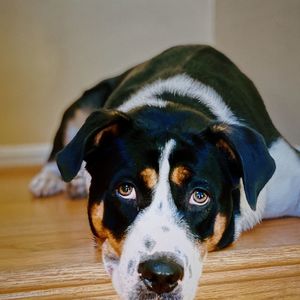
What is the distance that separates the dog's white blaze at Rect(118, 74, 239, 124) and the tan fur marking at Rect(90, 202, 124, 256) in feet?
1.08

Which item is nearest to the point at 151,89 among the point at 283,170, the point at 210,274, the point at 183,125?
the point at 183,125

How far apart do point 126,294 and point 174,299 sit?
110 millimetres

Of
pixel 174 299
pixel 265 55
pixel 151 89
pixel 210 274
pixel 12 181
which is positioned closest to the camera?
pixel 174 299

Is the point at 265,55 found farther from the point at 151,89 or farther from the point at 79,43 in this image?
the point at 79,43

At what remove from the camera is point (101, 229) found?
5.32 feet

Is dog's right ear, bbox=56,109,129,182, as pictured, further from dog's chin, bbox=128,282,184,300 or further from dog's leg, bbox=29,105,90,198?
dog's leg, bbox=29,105,90,198

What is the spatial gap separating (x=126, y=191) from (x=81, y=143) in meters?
0.15

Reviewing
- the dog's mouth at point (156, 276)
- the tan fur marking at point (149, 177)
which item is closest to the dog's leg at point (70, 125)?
the tan fur marking at point (149, 177)

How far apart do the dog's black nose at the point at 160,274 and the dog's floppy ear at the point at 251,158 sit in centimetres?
29

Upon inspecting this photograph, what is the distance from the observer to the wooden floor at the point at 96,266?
1585 millimetres

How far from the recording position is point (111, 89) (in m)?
2.52

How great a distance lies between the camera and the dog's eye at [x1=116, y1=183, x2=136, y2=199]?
1.51 m

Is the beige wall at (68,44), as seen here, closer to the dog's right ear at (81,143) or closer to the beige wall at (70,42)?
the beige wall at (70,42)

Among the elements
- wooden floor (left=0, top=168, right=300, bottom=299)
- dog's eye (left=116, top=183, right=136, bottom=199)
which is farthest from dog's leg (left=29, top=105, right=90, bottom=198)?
dog's eye (left=116, top=183, right=136, bottom=199)
